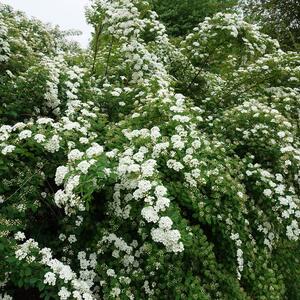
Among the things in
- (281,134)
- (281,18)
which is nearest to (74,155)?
(281,134)

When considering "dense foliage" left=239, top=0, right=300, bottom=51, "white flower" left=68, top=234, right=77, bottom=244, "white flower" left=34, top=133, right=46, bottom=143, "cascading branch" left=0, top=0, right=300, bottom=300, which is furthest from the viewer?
"dense foliage" left=239, top=0, right=300, bottom=51

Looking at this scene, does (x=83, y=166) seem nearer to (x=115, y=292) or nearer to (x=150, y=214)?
(x=150, y=214)

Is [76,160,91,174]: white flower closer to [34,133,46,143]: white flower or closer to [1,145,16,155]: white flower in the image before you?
[34,133,46,143]: white flower

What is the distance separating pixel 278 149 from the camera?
4520mm

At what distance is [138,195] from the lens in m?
2.96

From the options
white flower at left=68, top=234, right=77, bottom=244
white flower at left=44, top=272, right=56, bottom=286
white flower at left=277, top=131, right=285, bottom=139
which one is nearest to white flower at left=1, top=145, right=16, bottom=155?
white flower at left=68, top=234, right=77, bottom=244

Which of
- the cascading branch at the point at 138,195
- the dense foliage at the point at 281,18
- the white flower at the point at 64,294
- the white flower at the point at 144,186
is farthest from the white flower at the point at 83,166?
the dense foliage at the point at 281,18

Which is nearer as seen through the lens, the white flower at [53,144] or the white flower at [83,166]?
the white flower at [83,166]

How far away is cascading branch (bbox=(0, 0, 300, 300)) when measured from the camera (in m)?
2.94

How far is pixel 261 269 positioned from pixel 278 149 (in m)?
1.36

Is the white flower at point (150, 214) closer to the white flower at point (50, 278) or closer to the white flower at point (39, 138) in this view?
the white flower at point (50, 278)

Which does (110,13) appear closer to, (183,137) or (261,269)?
(183,137)

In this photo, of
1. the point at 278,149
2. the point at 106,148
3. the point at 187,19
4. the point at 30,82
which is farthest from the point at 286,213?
the point at 187,19

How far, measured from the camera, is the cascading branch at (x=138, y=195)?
2943 millimetres
